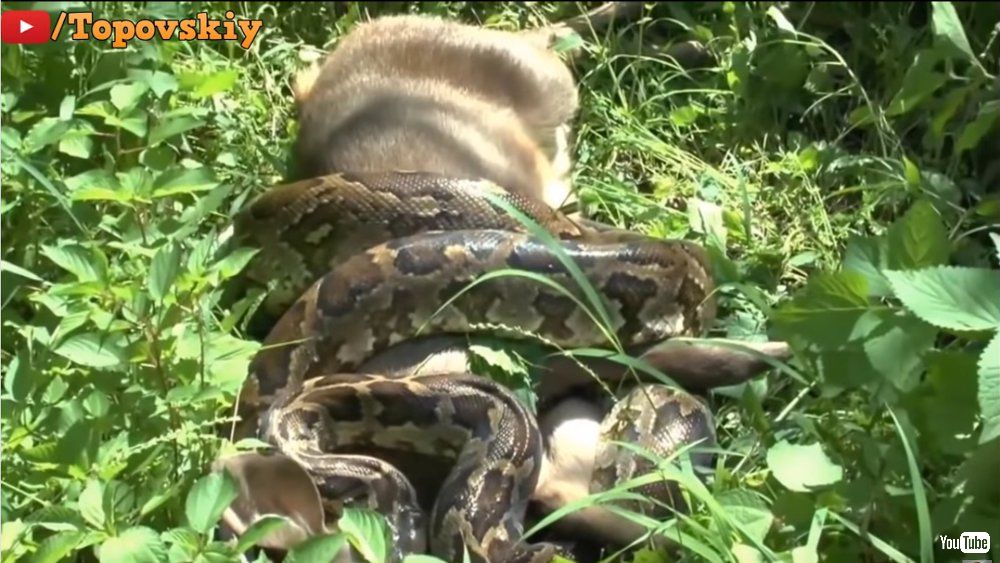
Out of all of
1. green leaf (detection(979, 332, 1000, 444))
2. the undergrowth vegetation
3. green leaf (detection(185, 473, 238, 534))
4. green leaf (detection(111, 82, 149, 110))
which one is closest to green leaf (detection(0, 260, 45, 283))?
the undergrowth vegetation

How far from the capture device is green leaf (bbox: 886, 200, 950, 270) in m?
3.09

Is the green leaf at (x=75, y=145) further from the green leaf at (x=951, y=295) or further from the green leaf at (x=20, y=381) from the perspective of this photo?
the green leaf at (x=951, y=295)

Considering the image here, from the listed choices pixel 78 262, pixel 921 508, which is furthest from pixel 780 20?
pixel 78 262

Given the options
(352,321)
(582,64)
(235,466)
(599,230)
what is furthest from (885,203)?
(235,466)

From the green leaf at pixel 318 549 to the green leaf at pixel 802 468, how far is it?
922 millimetres

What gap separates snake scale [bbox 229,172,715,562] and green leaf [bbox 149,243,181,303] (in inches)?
20.3

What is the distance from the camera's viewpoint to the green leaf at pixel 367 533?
280 cm

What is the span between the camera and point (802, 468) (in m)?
3.06

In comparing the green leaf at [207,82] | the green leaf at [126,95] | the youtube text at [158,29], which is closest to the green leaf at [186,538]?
the green leaf at [126,95]

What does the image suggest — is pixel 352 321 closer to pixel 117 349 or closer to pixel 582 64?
pixel 117 349

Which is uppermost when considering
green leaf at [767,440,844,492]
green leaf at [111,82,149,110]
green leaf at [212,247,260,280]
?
green leaf at [111,82,149,110]

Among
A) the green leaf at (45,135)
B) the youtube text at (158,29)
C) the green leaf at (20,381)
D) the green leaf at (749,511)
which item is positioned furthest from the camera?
the youtube text at (158,29)

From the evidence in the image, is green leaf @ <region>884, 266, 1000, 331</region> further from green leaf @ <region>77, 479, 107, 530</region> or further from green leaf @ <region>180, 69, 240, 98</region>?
green leaf @ <region>180, 69, 240, 98</region>

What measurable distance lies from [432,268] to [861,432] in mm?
1326
